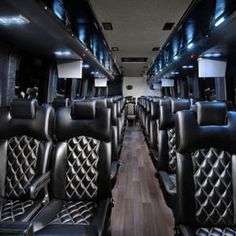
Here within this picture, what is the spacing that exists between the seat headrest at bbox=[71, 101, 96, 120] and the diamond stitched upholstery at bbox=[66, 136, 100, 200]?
176mm

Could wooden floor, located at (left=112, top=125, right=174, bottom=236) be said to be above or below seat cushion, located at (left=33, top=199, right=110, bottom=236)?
below

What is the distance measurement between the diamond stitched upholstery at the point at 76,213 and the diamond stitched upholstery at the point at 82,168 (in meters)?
0.07

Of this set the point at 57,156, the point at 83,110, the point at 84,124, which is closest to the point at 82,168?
the point at 57,156

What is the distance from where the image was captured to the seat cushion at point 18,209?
151cm

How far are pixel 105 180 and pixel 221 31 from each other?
2405mm

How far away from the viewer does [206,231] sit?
1.34 m

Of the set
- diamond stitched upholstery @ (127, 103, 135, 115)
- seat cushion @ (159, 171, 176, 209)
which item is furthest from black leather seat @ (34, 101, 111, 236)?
diamond stitched upholstery @ (127, 103, 135, 115)

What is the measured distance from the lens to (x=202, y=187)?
1447 millimetres

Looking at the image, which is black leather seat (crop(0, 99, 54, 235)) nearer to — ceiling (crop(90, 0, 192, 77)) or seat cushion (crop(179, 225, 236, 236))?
seat cushion (crop(179, 225, 236, 236))

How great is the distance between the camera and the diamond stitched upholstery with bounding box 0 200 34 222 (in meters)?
1.52

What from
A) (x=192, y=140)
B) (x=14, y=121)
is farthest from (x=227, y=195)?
(x=14, y=121)

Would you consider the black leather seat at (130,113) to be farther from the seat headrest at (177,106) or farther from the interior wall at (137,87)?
the seat headrest at (177,106)

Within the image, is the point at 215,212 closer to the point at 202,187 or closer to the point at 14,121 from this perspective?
the point at 202,187

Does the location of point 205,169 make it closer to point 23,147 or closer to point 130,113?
point 23,147
